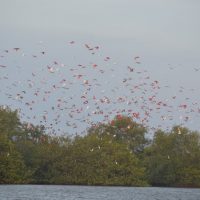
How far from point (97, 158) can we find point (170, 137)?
15718 millimetres

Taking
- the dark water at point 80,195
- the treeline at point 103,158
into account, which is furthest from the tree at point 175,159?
the dark water at point 80,195

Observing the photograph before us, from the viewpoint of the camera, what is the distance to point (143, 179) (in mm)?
141750

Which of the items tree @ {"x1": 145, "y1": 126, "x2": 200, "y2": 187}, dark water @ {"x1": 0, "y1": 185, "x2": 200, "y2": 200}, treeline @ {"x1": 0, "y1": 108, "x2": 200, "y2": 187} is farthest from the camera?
tree @ {"x1": 145, "y1": 126, "x2": 200, "y2": 187}

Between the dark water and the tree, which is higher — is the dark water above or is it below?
below

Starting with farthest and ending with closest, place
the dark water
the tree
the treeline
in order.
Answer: the tree, the treeline, the dark water

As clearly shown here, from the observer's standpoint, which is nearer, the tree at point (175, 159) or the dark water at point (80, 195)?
the dark water at point (80, 195)

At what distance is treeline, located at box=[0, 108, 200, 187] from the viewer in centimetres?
13638

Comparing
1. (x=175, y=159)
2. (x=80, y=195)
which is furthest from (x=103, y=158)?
(x=80, y=195)

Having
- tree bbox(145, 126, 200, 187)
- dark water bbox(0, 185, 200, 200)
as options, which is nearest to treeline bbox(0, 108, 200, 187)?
tree bbox(145, 126, 200, 187)

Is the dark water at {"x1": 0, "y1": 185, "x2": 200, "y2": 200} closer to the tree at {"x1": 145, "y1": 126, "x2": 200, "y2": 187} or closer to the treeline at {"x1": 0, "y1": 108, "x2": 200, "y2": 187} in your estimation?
the treeline at {"x1": 0, "y1": 108, "x2": 200, "y2": 187}

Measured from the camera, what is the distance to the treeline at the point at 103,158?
136375 mm

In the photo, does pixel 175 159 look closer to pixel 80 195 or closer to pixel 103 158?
pixel 103 158

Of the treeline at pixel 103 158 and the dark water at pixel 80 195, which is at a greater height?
the treeline at pixel 103 158

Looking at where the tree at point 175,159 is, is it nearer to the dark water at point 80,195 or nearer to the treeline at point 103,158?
the treeline at point 103,158
